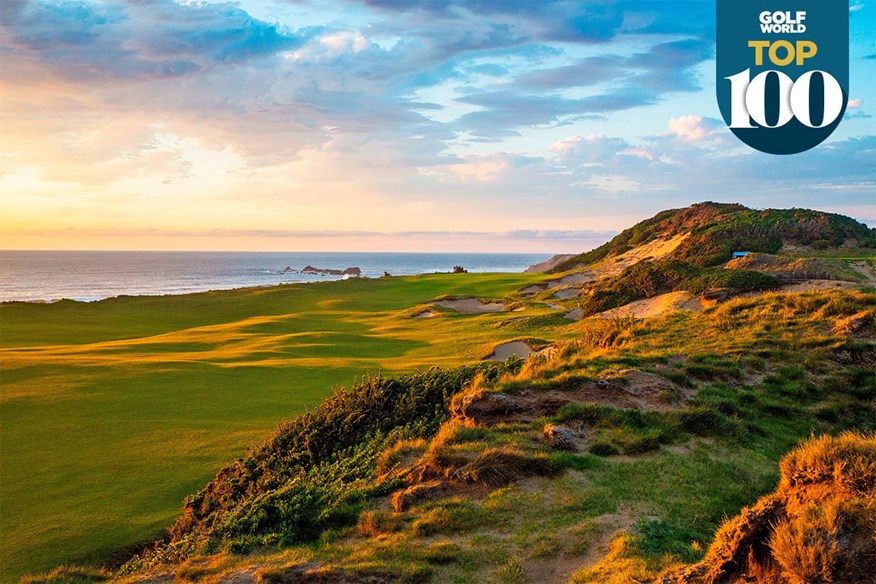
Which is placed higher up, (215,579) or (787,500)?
(787,500)

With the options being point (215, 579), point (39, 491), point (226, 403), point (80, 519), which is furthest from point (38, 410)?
point (215, 579)

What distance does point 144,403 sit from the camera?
16609mm

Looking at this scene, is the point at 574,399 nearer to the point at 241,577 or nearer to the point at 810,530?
the point at 241,577

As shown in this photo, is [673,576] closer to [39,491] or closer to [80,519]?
[80,519]

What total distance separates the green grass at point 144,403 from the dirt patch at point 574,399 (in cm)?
533

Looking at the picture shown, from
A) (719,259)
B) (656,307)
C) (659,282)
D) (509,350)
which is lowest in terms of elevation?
(509,350)

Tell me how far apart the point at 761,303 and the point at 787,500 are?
15032 millimetres

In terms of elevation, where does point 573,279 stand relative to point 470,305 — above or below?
above

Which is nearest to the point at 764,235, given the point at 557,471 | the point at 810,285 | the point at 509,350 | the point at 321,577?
the point at 810,285

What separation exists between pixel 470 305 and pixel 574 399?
108 ft

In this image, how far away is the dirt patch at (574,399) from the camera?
968 centimetres

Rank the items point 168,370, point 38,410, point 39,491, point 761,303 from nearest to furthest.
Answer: point 39,491
point 38,410
point 761,303
point 168,370

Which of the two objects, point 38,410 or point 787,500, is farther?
point 38,410

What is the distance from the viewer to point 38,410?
624 inches
